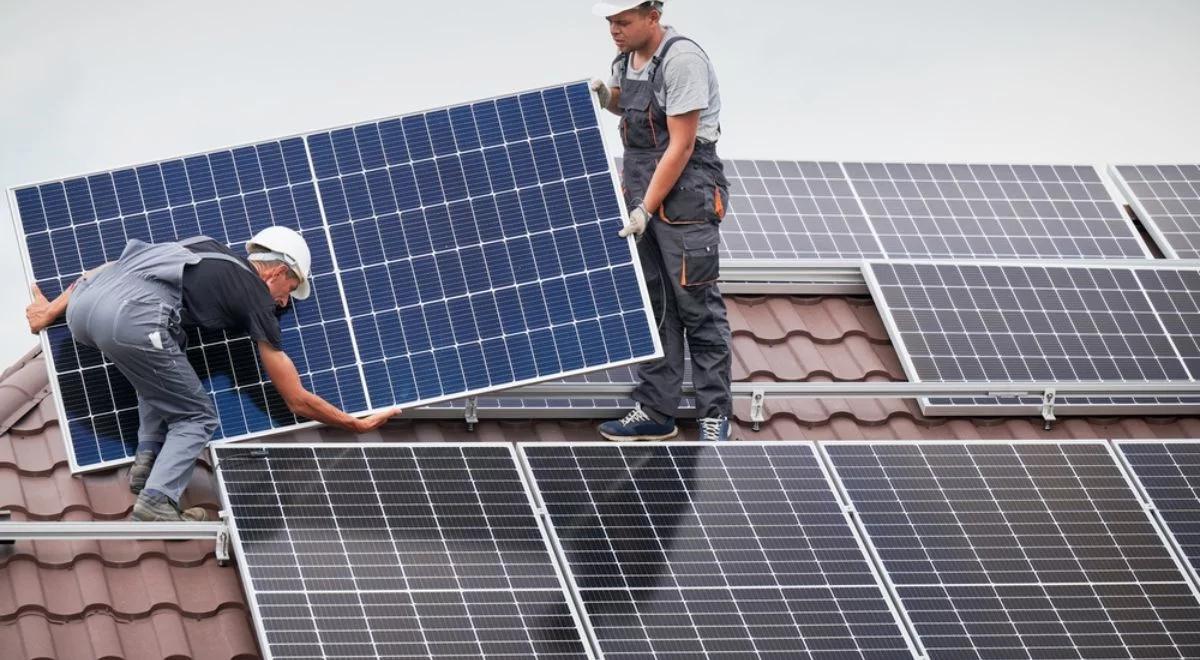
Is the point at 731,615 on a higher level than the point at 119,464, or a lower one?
lower

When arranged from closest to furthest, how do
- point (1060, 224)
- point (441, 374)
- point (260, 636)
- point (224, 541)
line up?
point (260, 636), point (224, 541), point (441, 374), point (1060, 224)

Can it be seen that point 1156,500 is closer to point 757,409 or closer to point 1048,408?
point 1048,408

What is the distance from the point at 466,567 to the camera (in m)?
12.3

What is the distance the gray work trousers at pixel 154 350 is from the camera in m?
12.7

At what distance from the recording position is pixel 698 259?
13.9 meters

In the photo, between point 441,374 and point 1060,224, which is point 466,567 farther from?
point 1060,224

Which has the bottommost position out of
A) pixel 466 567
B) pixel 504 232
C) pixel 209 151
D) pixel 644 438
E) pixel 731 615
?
pixel 731 615

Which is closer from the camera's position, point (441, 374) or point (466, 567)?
point (466, 567)

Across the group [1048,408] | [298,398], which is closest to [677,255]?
[298,398]

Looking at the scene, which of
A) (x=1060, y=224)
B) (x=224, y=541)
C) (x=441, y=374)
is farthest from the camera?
(x=1060, y=224)

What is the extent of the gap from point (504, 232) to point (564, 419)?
1.44m

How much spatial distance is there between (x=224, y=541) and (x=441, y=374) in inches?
74.4

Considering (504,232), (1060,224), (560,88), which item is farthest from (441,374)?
(1060,224)

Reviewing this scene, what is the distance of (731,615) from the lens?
40.3ft
